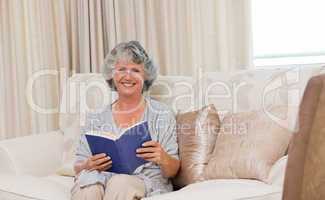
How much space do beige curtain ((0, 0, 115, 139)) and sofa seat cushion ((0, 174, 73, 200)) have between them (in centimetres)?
120

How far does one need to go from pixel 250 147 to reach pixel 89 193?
692 mm

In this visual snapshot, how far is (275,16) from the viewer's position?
119 inches

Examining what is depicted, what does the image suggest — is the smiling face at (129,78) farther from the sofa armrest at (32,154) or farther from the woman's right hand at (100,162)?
the sofa armrest at (32,154)

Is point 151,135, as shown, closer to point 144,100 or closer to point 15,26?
point 144,100

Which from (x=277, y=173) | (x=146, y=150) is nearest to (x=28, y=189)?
(x=146, y=150)

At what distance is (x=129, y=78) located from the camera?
233 cm

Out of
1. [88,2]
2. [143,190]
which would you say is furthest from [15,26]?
[143,190]

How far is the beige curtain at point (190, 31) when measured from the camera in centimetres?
294

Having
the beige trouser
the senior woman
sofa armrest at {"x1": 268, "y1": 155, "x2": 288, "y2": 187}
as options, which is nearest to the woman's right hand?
the senior woman

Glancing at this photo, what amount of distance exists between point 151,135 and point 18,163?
2.28ft

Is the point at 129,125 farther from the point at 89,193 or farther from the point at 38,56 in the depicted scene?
the point at 38,56

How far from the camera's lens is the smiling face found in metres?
2.33

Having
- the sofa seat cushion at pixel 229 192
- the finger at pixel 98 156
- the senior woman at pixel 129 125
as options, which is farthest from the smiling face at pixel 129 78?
the sofa seat cushion at pixel 229 192

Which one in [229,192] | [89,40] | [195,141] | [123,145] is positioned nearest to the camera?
[229,192]
